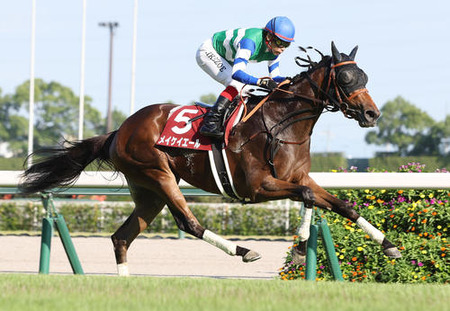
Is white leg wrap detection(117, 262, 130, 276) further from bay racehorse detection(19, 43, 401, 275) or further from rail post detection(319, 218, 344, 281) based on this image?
rail post detection(319, 218, 344, 281)

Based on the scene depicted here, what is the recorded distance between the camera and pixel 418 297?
12.7 ft

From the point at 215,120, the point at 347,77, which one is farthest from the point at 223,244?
the point at 347,77

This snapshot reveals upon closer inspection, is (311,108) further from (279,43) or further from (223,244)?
(223,244)

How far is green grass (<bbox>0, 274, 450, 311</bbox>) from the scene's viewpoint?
352cm

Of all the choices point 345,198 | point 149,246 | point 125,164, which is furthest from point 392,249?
point 149,246

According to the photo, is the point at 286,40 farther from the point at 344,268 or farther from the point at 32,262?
the point at 32,262

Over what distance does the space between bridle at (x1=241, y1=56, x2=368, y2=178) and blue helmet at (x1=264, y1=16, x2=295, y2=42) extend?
0.32m

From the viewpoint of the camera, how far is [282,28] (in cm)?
506

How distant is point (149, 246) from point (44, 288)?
19.0 ft

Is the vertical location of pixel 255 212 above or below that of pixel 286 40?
below

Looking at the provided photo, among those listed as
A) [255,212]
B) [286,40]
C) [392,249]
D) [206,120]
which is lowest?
[255,212]

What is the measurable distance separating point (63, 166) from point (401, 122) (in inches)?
2560

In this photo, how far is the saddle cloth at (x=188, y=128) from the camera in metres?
5.18

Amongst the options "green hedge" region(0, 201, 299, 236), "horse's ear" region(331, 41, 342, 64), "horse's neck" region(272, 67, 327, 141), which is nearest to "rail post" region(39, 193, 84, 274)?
"horse's neck" region(272, 67, 327, 141)
